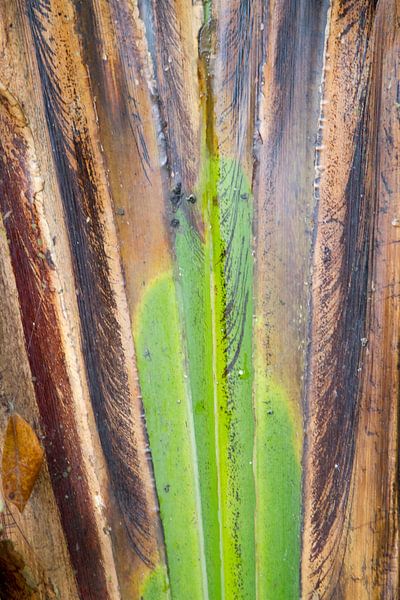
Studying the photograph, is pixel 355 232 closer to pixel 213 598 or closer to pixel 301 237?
pixel 301 237

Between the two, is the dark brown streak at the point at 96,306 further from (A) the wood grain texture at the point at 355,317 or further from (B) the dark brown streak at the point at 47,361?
(A) the wood grain texture at the point at 355,317

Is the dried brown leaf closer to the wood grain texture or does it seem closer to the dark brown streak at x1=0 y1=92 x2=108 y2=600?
the dark brown streak at x1=0 y1=92 x2=108 y2=600

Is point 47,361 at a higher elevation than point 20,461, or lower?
higher

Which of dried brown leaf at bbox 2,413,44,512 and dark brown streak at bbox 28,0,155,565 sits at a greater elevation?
dark brown streak at bbox 28,0,155,565

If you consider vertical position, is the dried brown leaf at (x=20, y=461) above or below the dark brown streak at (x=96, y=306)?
Result: below

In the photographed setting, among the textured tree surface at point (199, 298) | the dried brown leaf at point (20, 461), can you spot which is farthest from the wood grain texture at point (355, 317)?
the dried brown leaf at point (20, 461)

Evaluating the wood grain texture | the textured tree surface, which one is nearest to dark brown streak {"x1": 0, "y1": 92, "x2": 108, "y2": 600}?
the textured tree surface

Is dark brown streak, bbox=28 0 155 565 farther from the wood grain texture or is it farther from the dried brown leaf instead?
the wood grain texture

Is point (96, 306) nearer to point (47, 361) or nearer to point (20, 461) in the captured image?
point (47, 361)

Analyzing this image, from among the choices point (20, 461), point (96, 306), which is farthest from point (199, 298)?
point (20, 461)
